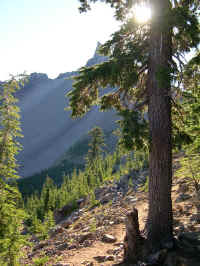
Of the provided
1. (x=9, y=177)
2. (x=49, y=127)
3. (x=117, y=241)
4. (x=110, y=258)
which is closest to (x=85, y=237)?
(x=117, y=241)

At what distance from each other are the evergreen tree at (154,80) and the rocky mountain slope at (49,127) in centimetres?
11989

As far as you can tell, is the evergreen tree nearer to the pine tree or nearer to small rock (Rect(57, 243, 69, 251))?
the pine tree

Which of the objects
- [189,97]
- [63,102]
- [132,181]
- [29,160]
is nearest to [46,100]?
[63,102]

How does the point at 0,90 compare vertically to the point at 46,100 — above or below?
below

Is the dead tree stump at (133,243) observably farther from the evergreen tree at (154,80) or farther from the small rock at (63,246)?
the small rock at (63,246)

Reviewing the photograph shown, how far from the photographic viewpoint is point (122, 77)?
691 cm

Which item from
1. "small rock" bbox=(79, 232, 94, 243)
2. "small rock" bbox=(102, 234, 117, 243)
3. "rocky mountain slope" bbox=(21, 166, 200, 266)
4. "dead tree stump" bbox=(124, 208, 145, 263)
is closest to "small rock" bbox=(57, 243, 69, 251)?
"rocky mountain slope" bbox=(21, 166, 200, 266)

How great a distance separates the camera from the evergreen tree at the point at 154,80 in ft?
19.4

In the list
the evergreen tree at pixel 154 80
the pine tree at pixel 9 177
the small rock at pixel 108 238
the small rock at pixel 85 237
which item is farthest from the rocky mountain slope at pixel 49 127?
the evergreen tree at pixel 154 80

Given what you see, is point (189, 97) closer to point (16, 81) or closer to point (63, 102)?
point (16, 81)

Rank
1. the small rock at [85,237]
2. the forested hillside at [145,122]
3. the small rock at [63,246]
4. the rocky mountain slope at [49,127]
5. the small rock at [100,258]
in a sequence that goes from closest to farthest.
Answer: the forested hillside at [145,122] → the small rock at [100,258] → the small rock at [63,246] → the small rock at [85,237] → the rocky mountain slope at [49,127]

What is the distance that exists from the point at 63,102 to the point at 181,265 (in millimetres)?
176735

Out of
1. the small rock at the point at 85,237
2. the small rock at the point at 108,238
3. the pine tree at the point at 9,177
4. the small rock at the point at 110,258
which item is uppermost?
the pine tree at the point at 9,177

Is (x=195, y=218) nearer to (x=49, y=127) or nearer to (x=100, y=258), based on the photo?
(x=100, y=258)
